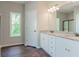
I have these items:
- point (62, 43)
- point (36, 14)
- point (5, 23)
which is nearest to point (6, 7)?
point (5, 23)

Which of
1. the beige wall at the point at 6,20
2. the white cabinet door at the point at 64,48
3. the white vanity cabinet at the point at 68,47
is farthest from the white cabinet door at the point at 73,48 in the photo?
the beige wall at the point at 6,20

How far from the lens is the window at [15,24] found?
716cm

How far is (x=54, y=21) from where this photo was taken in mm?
5777

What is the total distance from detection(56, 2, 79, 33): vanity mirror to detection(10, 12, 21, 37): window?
9.95 ft

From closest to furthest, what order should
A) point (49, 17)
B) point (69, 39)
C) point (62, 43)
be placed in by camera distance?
1. point (69, 39)
2. point (62, 43)
3. point (49, 17)

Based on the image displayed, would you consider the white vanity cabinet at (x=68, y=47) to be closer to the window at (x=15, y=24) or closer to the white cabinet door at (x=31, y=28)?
the white cabinet door at (x=31, y=28)

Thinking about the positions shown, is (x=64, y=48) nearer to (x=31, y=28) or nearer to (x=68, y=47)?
(x=68, y=47)

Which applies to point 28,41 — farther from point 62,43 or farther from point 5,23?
point 62,43

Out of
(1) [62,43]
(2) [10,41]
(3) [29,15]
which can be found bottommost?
(2) [10,41]

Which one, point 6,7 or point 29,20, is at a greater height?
point 6,7

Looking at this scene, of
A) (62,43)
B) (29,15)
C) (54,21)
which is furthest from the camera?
(29,15)

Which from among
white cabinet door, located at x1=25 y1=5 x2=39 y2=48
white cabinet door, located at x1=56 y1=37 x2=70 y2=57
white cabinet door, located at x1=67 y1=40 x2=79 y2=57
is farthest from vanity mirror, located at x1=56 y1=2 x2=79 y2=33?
white cabinet door, located at x1=25 y1=5 x2=39 y2=48

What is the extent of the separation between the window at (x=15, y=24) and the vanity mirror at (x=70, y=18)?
3032 millimetres

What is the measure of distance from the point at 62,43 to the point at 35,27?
3.31 meters
